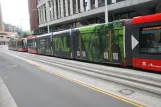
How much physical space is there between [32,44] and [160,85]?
32598mm

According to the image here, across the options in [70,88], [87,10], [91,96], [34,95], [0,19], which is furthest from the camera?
[0,19]

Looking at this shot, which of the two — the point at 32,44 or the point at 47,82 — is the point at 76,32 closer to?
the point at 47,82

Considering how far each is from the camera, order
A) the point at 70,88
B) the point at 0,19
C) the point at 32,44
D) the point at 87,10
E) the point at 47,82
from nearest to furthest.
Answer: the point at 70,88
the point at 47,82
the point at 87,10
the point at 32,44
the point at 0,19

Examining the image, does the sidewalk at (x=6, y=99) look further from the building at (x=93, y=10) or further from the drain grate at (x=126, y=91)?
the building at (x=93, y=10)

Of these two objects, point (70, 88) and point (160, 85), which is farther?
point (70, 88)

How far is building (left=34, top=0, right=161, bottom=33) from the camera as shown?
84.8ft

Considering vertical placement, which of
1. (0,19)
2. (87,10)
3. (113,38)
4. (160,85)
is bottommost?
(160,85)

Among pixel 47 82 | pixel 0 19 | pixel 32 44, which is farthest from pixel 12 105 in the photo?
pixel 0 19

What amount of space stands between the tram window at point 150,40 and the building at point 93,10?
13843 mm

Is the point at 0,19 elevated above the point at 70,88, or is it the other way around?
the point at 0,19

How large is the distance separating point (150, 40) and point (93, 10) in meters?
22.2

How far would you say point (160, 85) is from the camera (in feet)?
25.0

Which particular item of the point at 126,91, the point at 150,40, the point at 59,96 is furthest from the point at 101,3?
the point at 59,96

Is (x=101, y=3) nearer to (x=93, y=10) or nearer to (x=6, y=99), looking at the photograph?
(x=93, y=10)
